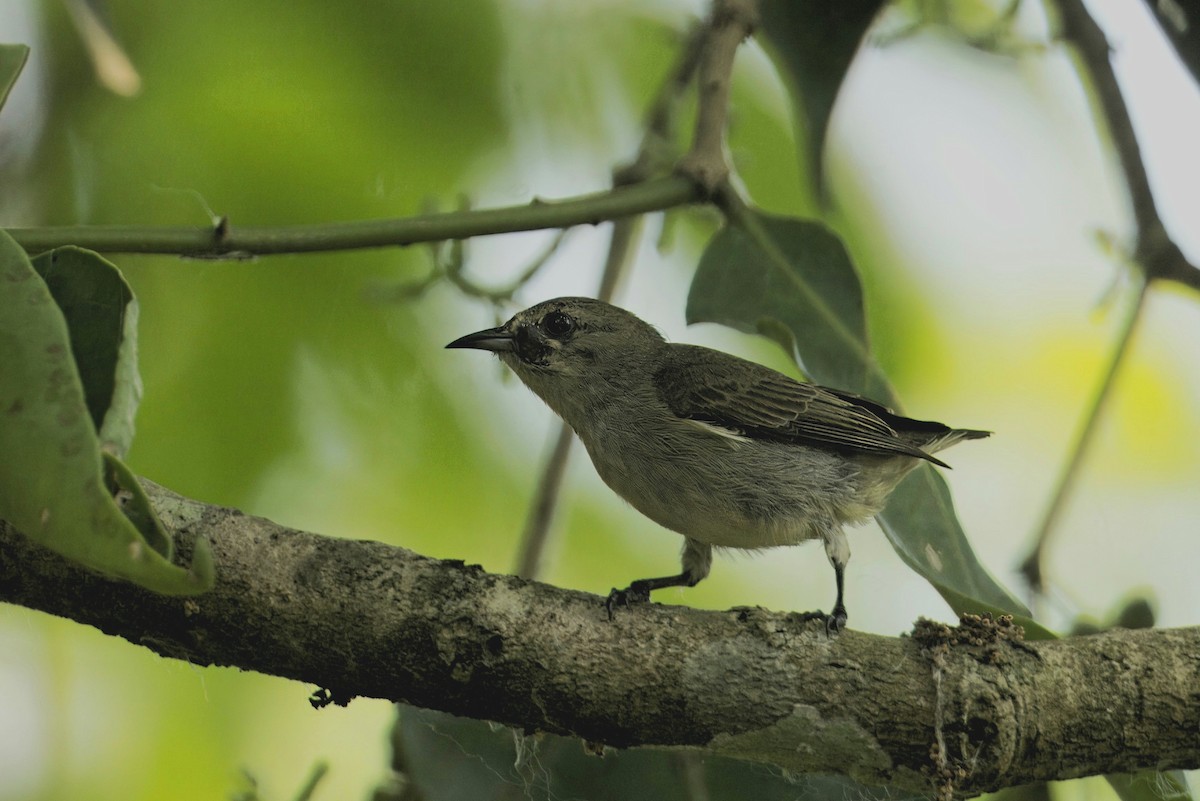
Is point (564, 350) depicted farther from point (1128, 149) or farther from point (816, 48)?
point (1128, 149)

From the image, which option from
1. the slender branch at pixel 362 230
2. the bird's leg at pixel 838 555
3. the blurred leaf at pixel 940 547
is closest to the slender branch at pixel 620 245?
the slender branch at pixel 362 230

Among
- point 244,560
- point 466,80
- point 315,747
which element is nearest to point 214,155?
point 466,80

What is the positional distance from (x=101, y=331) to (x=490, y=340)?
204 centimetres

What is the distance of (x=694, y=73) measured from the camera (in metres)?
5.01

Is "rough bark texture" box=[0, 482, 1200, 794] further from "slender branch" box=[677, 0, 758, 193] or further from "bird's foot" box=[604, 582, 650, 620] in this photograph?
"slender branch" box=[677, 0, 758, 193]

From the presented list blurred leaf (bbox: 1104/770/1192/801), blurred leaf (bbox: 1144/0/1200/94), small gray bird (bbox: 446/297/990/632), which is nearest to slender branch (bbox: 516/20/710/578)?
small gray bird (bbox: 446/297/990/632)

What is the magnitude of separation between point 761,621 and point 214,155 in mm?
3251

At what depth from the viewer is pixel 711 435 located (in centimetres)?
382

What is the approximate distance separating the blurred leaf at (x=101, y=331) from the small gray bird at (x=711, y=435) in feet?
5.32

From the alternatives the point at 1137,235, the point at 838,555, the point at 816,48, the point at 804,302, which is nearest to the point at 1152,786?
the point at 838,555

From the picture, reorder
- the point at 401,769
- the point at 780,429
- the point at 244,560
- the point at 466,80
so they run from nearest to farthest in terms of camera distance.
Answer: the point at 244,560
the point at 401,769
the point at 780,429
the point at 466,80

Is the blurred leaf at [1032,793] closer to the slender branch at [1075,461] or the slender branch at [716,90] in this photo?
the slender branch at [1075,461]

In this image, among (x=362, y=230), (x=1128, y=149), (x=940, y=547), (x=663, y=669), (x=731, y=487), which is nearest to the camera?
(x=663, y=669)

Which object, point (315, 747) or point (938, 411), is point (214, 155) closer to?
point (315, 747)
